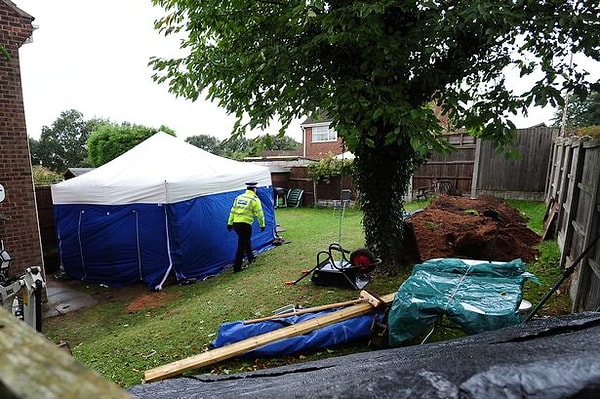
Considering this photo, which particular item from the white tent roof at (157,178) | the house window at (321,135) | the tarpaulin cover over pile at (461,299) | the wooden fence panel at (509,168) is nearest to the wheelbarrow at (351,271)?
the tarpaulin cover over pile at (461,299)

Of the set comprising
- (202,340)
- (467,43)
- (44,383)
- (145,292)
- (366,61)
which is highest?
(467,43)

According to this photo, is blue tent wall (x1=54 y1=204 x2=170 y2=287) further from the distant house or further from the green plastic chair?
the distant house

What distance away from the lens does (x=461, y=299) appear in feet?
10.3

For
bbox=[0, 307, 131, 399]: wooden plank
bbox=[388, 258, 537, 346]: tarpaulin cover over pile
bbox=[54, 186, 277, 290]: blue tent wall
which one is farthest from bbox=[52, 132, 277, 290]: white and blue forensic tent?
bbox=[0, 307, 131, 399]: wooden plank

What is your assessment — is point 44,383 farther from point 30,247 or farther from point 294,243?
point 294,243

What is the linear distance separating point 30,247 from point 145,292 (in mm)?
2215

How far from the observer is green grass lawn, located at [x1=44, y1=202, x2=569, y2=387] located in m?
4.08

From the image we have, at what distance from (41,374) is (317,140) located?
27.4 m

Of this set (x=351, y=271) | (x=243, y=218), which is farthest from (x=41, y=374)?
(x=243, y=218)

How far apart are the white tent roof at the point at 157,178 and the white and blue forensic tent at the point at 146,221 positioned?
22mm

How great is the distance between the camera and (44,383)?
0.35 meters

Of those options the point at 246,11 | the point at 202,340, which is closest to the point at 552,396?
the point at 202,340

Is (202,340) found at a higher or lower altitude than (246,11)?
lower

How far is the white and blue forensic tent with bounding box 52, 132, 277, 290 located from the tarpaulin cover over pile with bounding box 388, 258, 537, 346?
549 centimetres
